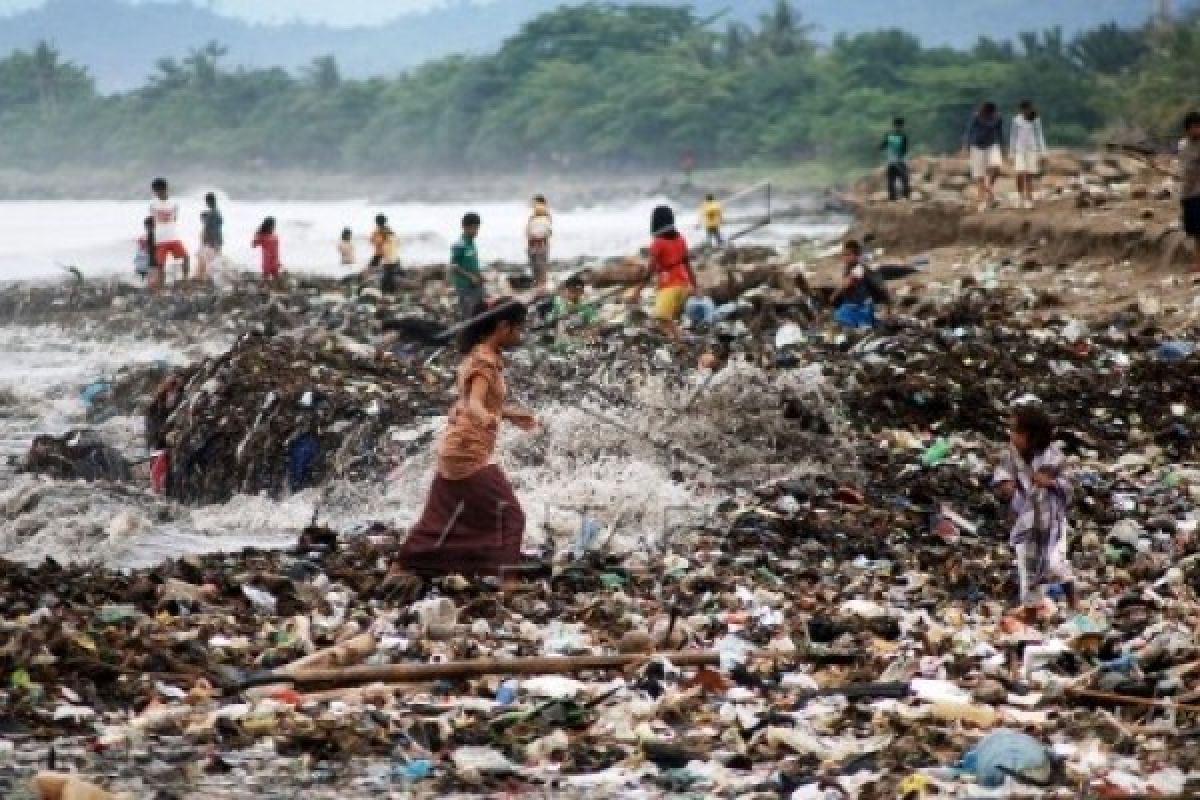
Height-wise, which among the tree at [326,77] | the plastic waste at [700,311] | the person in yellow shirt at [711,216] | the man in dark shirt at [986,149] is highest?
the tree at [326,77]

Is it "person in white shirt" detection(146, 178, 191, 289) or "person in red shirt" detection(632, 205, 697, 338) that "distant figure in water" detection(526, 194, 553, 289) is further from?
"person in red shirt" detection(632, 205, 697, 338)

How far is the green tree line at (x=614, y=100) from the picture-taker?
64.5 m

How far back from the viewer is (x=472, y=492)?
8844 millimetres

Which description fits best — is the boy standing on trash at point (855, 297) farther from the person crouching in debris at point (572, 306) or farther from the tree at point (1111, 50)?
the tree at point (1111, 50)

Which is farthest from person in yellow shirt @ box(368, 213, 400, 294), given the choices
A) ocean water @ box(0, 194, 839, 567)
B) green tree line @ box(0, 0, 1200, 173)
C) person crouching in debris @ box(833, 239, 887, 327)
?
green tree line @ box(0, 0, 1200, 173)

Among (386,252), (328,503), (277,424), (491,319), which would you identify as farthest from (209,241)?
(491,319)

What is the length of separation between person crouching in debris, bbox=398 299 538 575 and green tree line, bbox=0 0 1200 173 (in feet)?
118

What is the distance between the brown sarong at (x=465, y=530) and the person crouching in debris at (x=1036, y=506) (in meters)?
1.90

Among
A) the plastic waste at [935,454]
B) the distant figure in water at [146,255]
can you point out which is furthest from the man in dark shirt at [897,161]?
the plastic waste at [935,454]

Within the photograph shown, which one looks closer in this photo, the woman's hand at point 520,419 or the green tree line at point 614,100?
the woman's hand at point 520,419

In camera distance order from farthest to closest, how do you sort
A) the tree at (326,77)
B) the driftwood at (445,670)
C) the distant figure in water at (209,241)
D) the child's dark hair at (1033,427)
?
1. the tree at (326,77)
2. the distant figure in water at (209,241)
3. the child's dark hair at (1033,427)
4. the driftwood at (445,670)

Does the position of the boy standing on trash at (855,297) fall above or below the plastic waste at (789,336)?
above

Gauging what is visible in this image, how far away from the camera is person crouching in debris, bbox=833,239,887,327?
16.1 metres

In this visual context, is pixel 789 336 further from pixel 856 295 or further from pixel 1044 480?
pixel 1044 480
